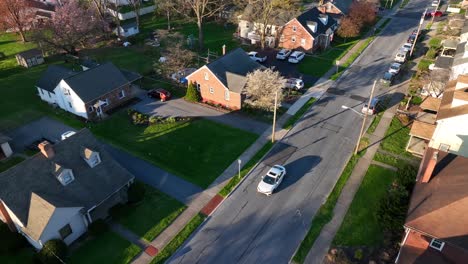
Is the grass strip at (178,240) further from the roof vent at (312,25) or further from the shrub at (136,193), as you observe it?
the roof vent at (312,25)

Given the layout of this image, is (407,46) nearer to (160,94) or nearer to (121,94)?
(160,94)

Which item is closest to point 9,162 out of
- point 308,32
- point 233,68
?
point 233,68

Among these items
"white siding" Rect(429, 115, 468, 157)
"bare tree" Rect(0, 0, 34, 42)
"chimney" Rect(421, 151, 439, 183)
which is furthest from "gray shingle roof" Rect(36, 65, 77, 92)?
"white siding" Rect(429, 115, 468, 157)

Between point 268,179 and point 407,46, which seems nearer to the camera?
point 268,179

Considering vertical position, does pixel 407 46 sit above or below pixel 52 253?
above

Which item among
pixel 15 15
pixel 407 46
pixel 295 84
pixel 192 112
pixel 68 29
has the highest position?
pixel 15 15

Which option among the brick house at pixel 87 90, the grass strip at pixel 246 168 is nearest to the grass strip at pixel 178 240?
the grass strip at pixel 246 168

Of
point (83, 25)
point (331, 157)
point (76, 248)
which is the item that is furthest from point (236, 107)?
point (83, 25)
